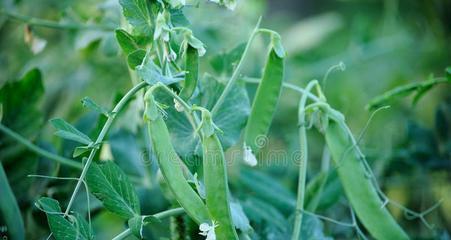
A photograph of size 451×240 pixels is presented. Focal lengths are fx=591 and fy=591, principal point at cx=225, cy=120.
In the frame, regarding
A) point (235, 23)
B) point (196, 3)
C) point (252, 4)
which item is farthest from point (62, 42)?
point (196, 3)

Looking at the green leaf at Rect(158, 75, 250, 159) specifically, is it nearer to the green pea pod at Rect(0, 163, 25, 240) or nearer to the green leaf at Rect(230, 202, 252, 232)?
the green leaf at Rect(230, 202, 252, 232)

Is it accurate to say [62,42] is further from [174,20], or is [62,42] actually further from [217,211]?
[217,211]

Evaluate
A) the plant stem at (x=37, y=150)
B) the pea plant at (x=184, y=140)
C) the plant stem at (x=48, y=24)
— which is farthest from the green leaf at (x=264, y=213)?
the plant stem at (x=48, y=24)

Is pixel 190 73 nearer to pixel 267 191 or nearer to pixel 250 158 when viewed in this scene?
pixel 250 158

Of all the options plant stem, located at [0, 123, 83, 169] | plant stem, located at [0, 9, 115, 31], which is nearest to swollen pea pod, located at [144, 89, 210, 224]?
plant stem, located at [0, 123, 83, 169]

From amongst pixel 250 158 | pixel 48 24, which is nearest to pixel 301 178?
pixel 250 158

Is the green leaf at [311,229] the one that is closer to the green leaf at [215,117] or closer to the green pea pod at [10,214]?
the green leaf at [215,117]
